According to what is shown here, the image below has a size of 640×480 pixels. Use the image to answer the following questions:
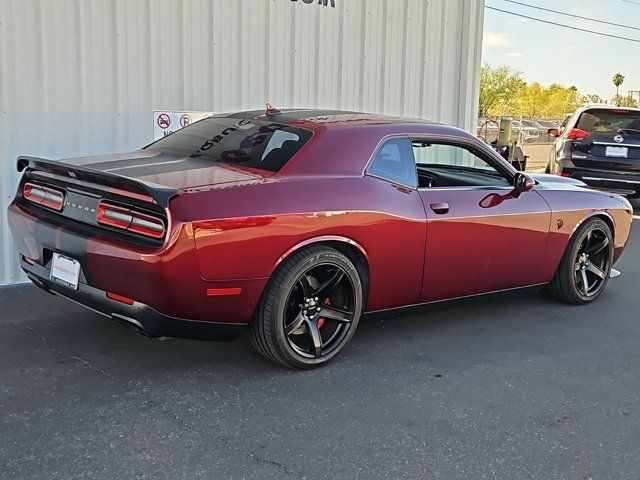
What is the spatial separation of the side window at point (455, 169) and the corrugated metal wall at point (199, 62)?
7.99 ft

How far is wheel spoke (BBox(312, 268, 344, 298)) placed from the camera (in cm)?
408

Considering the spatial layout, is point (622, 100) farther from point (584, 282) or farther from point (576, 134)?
point (584, 282)

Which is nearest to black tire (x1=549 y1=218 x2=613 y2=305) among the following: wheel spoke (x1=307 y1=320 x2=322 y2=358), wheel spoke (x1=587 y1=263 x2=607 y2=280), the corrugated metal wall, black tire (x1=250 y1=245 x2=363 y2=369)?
wheel spoke (x1=587 y1=263 x2=607 y2=280)

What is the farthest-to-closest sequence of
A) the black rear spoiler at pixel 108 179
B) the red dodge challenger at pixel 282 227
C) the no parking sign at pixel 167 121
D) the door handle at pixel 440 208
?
the no parking sign at pixel 167 121, the door handle at pixel 440 208, the red dodge challenger at pixel 282 227, the black rear spoiler at pixel 108 179

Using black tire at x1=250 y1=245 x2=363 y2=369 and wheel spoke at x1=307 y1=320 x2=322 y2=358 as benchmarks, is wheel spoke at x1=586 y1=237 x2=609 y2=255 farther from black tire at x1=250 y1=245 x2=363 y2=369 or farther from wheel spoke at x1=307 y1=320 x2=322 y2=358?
wheel spoke at x1=307 y1=320 x2=322 y2=358

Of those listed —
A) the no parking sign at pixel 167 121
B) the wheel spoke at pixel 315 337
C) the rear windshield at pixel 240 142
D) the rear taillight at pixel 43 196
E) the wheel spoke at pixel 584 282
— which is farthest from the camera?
the no parking sign at pixel 167 121

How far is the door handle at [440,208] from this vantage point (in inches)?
179

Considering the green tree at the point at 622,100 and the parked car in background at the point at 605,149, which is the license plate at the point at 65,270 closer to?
the parked car in background at the point at 605,149

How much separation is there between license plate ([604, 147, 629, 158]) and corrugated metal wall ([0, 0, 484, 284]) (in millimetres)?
3188

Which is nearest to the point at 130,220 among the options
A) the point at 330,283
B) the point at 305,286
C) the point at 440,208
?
the point at 305,286

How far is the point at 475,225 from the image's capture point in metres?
4.78

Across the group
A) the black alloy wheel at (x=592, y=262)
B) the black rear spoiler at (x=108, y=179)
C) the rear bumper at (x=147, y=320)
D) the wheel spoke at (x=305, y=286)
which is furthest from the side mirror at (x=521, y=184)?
the black rear spoiler at (x=108, y=179)

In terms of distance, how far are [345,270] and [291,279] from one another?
1.32 feet

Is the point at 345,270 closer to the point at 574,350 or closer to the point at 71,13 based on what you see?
the point at 574,350
